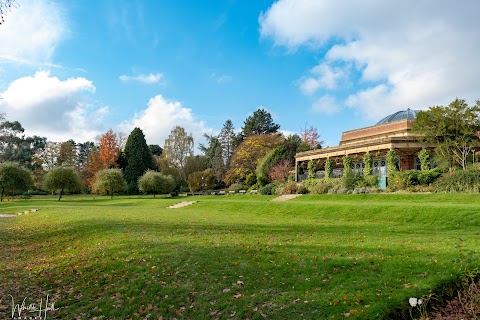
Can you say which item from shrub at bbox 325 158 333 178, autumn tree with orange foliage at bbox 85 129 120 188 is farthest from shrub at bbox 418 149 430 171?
autumn tree with orange foliage at bbox 85 129 120 188

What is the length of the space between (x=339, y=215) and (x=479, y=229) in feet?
21.0

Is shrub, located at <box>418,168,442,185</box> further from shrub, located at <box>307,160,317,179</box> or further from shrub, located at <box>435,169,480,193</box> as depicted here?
shrub, located at <box>307,160,317,179</box>

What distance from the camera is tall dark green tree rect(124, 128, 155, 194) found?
56.8 meters

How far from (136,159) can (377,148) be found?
39842mm

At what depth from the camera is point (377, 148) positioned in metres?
30.3

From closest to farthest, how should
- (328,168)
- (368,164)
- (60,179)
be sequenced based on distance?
(368,164) → (328,168) → (60,179)

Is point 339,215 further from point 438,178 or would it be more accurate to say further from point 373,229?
point 438,178

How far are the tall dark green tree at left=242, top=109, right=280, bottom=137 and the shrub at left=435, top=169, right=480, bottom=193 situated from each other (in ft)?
157

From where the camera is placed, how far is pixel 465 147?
24625 millimetres

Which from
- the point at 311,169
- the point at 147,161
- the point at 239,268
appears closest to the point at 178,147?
the point at 147,161

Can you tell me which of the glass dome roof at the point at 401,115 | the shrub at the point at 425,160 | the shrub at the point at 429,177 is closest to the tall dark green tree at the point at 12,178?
the shrub at the point at 429,177

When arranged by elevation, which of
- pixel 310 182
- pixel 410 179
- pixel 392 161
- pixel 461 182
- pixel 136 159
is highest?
pixel 136 159

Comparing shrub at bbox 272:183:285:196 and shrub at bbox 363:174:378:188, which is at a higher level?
shrub at bbox 363:174:378:188

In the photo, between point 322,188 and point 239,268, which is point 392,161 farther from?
point 239,268
